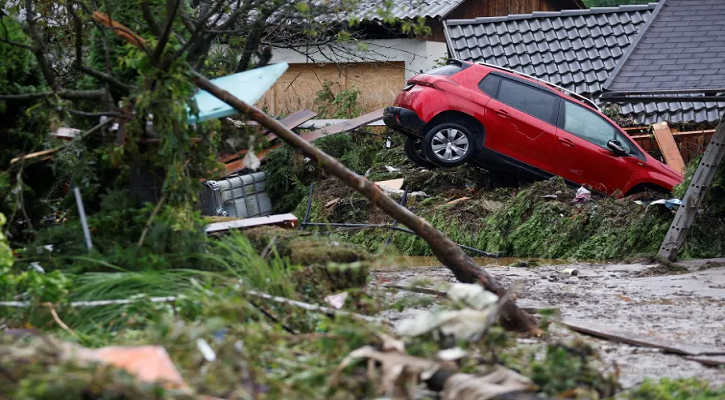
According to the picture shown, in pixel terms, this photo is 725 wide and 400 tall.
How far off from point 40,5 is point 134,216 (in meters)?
6.74

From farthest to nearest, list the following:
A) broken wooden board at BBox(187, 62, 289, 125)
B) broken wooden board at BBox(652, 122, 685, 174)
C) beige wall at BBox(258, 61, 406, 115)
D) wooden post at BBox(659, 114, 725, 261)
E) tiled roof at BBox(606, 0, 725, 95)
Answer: beige wall at BBox(258, 61, 406, 115) < broken wooden board at BBox(652, 122, 685, 174) < wooden post at BBox(659, 114, 725, 261) < tiled roof at BBox(606, 0, 725, 95) < broken wooden board at BBox(187, 62, 289, 125)

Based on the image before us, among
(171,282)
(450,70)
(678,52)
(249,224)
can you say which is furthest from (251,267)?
(450,70)

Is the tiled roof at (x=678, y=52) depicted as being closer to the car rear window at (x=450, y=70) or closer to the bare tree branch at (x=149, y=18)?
the car rear window at (x=450, y=70)

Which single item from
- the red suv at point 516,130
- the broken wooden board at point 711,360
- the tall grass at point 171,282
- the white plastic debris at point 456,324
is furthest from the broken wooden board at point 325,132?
the white plastic debris at point 456,324

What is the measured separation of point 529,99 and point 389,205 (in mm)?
8615

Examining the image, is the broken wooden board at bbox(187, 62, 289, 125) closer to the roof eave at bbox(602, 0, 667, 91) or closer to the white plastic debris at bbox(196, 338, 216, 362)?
the white plastic debris at bbox(196, 338, 216, 362)

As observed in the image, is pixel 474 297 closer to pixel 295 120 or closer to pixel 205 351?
pixel 205 351

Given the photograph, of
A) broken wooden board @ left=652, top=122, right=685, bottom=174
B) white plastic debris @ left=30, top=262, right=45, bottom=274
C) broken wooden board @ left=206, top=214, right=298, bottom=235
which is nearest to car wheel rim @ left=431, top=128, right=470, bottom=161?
broken wooden board @ left=652, top=122, right=685, bottom=174

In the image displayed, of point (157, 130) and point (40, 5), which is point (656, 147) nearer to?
point (40, 5)

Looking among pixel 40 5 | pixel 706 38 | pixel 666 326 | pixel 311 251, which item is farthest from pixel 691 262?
pixel 40 5

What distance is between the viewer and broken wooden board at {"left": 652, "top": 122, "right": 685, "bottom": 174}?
16.8m

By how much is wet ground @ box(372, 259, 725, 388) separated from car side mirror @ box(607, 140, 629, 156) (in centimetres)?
349

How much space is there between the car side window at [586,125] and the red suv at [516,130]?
2 cm

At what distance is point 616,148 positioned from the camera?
49.3ft
